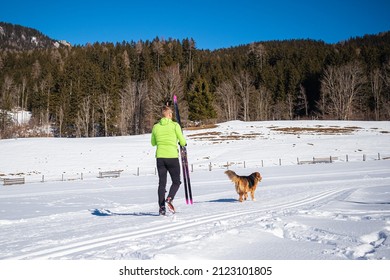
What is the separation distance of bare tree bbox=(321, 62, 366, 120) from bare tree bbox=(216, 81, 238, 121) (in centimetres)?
2298

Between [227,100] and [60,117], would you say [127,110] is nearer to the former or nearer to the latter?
[60,117]

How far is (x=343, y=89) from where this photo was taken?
67.6 m

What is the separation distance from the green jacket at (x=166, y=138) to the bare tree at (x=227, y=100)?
73589 mm

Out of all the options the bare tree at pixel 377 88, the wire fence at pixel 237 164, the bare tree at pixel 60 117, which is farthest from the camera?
the bare tree at pixel 377 88

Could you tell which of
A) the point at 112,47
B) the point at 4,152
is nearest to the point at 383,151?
the point at 4,152

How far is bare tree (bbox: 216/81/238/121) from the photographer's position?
79.4m

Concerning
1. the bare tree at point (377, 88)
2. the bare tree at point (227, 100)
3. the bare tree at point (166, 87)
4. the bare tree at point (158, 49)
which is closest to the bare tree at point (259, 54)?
the bare tree at point (227, 100)

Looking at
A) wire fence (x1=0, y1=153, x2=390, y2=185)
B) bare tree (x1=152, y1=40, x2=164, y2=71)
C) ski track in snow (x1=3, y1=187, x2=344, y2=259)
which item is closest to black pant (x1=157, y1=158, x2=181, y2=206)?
ski track in snow (x1=3, y1=187, x2=344, y2=259)

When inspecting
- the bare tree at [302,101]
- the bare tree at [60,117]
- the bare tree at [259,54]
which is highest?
the bare tree at [259,54]

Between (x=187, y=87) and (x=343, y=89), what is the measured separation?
41.3 meters

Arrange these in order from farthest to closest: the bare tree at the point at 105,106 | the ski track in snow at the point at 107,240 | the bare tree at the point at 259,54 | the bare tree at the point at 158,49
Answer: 1. the bare tree at the point at 259,54
2. the bare tree at the point at 158,49
3. the bare tree at the point at 105,106
4. the ski track in snow at the point at 107,240

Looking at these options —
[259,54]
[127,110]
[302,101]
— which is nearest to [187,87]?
[127,110]

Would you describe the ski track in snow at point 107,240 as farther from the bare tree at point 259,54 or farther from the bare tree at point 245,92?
the bare tree at point 259,54

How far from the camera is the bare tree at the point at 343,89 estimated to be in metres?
66.4
